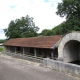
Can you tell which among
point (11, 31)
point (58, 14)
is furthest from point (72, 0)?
point (11, 31)

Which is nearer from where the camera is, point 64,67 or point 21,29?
point 64,67

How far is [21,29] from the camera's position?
4066cm

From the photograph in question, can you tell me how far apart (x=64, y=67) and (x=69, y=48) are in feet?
13.4

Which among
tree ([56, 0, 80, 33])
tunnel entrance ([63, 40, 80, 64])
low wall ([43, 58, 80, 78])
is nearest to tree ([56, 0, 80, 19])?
tree ([56, 0, 80, 33])

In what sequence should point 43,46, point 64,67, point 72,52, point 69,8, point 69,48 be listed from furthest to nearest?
1. point 69,8
2. point 43,46
3. point 72,52
4. point 69,48
5. point 64,67

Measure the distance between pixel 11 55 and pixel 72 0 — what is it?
1580 centimetres

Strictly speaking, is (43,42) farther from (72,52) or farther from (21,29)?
(21,29)

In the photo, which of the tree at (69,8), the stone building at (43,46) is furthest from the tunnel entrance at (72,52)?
the tree at (69,8)

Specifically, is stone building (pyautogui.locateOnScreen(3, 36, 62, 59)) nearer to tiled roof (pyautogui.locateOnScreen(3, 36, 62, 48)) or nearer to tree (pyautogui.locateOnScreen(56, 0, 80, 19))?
tiled roof (pyautogui.locateOnScreen(3, 36, 62, 48))

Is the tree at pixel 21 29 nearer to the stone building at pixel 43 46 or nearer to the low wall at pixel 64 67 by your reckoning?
the stone building at pixel 43 46

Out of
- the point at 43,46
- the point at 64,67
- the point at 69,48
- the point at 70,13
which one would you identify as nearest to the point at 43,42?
the point at 43,46

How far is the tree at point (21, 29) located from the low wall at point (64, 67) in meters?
23.5

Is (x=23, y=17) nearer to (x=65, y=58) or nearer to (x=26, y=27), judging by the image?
(x=26, y=27)

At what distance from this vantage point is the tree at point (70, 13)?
28531 mm
